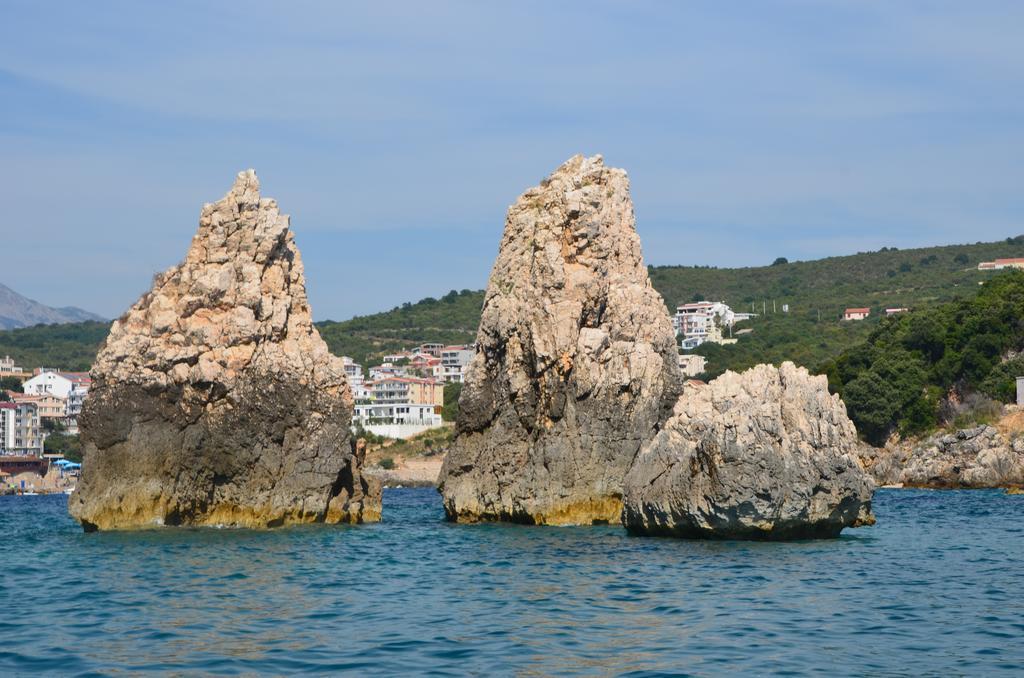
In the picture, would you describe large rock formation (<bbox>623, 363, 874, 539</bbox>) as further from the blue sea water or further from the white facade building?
the white facade building

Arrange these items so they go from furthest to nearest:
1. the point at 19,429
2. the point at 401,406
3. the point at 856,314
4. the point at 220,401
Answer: the point at 856,314 < the point at 19,429 < the point at 401,406 < the point at 220,401

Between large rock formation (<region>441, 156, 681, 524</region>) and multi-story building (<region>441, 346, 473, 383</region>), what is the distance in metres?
136

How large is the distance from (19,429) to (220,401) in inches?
4886

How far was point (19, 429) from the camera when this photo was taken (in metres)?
157

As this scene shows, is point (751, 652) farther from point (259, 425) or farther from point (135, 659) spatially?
point (259, 425)

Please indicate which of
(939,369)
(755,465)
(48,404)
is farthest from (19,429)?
(755,465)

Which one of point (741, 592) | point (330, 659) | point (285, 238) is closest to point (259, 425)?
point (285, 238)

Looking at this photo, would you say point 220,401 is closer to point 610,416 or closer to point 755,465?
point 610,416

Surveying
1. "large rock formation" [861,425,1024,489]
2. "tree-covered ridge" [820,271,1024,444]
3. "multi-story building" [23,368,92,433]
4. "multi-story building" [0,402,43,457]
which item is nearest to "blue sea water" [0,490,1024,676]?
"large rock formation" [861,425,1024,489]

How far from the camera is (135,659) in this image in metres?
20.0

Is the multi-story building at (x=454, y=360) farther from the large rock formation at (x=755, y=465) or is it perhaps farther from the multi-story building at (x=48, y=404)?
the large rock formation at (x=755, y=465)

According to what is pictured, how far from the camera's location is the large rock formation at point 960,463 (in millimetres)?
75562

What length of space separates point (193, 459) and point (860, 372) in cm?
6323

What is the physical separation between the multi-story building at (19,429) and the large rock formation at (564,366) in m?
114
